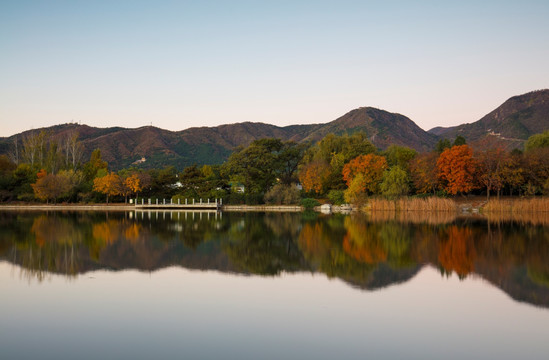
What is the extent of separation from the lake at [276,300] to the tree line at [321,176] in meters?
24.4

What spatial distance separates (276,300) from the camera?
927 cm

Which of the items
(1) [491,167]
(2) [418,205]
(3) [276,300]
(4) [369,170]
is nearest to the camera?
(3) [276,300]

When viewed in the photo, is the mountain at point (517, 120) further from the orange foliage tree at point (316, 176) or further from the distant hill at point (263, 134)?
the orange foliage tree at point (316, 176)

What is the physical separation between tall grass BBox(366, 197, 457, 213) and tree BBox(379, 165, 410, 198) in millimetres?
1186

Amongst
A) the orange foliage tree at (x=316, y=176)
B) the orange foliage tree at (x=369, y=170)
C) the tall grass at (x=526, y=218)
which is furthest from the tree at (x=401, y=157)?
the tall grass at (x=526, y=218)

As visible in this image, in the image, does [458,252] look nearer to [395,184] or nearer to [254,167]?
[395,184]

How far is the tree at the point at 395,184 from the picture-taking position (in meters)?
40.7

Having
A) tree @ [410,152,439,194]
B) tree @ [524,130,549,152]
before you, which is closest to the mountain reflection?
tree @ [410,152,439,194]

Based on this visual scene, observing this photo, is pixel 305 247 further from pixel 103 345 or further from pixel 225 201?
pixel 225 201

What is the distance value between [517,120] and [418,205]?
106 meters

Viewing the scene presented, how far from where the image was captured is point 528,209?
3506 cm

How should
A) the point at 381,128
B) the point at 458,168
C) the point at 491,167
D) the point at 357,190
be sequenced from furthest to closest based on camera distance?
the point at 381,128 < the point at 357,190 < the point at 458,168 < the point at 491,167

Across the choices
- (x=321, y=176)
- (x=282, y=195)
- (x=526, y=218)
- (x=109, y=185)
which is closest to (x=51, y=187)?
(x=109, y=185)

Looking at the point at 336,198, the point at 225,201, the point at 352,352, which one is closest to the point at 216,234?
the point at 352,352
